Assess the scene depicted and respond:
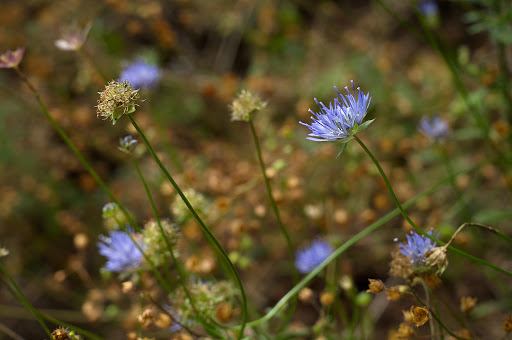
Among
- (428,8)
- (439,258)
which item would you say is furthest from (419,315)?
(428,8)

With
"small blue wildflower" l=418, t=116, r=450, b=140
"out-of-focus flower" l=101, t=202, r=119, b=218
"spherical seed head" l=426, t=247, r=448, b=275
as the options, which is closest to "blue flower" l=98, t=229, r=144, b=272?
"out-of-focus flower" l=101, t=202, r=119, b=218

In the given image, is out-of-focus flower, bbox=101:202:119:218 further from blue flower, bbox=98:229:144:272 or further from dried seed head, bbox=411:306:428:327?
dried seed head, bbox=411:306:428:327

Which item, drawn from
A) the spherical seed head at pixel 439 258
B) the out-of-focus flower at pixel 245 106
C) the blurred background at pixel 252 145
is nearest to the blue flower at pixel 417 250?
the spherical seed head at pixel 439 258

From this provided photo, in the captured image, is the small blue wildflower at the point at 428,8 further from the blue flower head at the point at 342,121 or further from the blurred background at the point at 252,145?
the blue flower head at the point at 342,121

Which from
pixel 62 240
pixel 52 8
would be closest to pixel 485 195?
pixel 62 240

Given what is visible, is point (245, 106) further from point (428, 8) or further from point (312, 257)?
→ point (428, 8)

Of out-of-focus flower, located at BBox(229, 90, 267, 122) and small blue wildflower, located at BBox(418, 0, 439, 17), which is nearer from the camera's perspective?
out-of-focus flower, located at BBox(229, 90, 267, 122)
